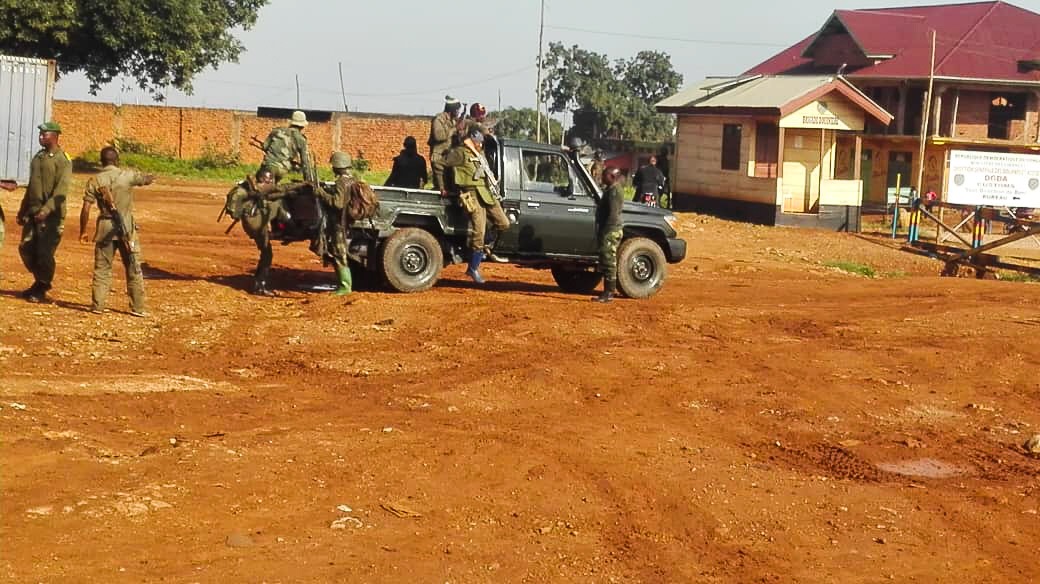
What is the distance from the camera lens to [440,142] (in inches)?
626

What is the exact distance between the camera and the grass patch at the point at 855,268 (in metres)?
24.2

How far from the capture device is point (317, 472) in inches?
329

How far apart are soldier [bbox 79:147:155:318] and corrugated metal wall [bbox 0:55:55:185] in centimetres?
1648

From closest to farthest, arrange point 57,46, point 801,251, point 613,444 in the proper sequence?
A: 1. point 613,444
2. point 801,251
3. point 57,46

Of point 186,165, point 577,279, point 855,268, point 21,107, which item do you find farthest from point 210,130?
point 577,279

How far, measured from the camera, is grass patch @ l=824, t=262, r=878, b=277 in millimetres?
24250

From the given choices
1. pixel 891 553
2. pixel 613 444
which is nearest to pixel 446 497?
pixel 613 444

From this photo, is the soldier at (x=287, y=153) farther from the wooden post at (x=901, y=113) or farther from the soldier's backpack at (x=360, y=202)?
the wooden post at (x=901, y=113)

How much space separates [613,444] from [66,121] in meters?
37.2

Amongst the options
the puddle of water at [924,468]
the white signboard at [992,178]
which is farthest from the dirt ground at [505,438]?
the white signboard at [992,178]

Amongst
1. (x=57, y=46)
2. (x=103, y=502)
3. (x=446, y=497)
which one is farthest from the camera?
(x=57, y=46)

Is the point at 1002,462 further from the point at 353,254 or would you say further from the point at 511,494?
the point at 353,254

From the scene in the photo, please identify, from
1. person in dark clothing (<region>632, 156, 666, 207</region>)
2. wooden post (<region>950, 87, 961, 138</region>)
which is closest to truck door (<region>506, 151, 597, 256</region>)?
person in dark clothing (<region>632, 156, 666, 207</region>)

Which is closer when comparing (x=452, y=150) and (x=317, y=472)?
(x=317, y=472)
